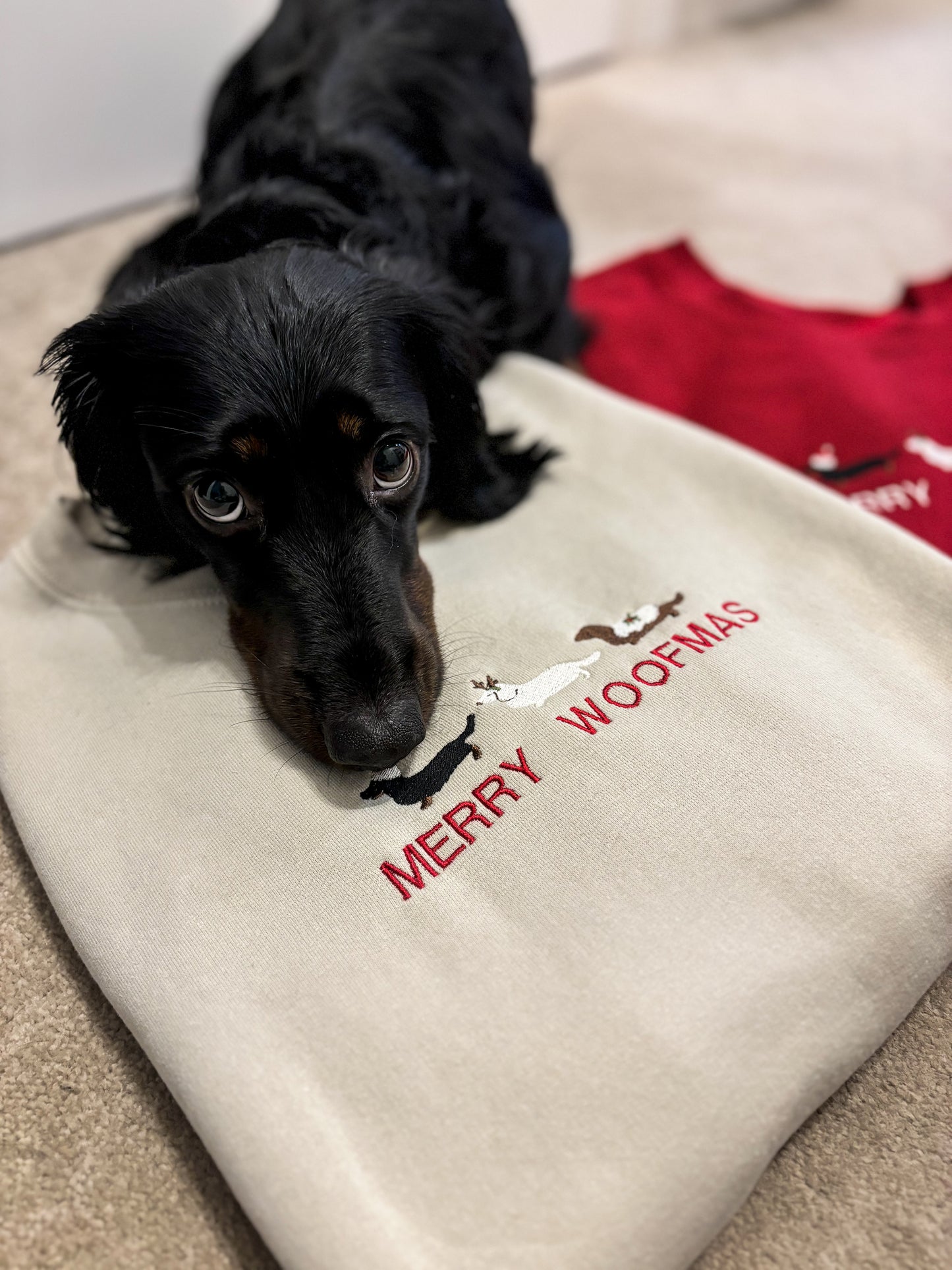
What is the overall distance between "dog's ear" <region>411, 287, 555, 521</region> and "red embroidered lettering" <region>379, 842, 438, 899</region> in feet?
2.22

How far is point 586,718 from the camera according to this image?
1301 mm

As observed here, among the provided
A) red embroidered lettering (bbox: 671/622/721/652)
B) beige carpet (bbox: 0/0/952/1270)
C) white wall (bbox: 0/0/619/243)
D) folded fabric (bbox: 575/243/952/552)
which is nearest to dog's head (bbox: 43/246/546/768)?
red embroidered lettering (bbox: 671/622/721/652)

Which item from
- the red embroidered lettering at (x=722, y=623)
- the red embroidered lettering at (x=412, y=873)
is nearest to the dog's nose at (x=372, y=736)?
the red embroidered lettering at (x=412, y=873)

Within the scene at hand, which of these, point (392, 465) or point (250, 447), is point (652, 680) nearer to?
point (392, 465)

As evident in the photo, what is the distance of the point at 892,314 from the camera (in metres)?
2.28

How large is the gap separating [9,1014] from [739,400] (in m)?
1.77

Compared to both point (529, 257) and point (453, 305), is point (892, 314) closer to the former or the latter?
point (529, 257)

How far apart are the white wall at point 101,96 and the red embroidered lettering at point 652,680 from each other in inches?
117

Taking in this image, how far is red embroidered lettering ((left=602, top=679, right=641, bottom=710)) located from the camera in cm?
132

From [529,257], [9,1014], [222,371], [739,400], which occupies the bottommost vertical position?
[9,1014]

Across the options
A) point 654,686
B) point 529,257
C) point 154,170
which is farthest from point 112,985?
point 154,170

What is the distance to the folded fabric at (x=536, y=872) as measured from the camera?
39.3 inches

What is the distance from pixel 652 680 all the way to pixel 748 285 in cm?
180

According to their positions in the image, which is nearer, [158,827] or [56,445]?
[158,827]
